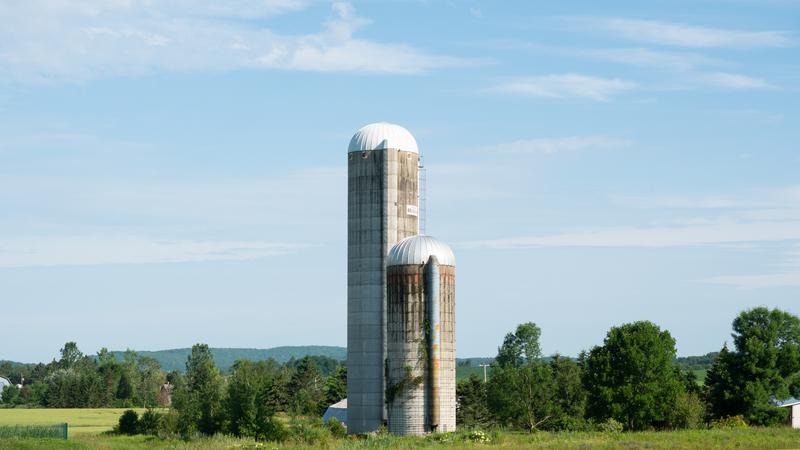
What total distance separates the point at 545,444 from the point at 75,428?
57.5m

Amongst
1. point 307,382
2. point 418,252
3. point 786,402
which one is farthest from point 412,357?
point 307,382

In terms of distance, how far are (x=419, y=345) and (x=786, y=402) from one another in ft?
117

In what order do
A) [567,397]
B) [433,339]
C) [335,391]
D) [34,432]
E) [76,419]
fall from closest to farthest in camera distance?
[433,339]
[34,432]
[567,397]
[76,419]
[335,391]

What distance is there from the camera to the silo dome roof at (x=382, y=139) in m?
81.1

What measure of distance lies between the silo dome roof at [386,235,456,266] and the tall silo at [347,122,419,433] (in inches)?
92.7

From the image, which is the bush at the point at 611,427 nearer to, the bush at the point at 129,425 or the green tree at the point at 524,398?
the green tree at the point at 524,398

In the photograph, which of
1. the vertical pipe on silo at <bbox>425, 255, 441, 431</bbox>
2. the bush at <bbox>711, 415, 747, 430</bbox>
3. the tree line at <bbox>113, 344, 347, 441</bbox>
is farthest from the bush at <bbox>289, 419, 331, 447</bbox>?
the bush at <bbox>711, 415, 747, 430</bbox>

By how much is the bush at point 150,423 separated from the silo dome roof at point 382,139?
30.8 meters

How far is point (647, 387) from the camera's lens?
79875 mm

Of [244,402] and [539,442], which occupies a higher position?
[244,402]

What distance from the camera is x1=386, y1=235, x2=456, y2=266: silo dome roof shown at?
76.8m

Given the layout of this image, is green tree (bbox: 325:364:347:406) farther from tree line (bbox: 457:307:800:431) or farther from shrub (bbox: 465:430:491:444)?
shrub (bbox: 465:430:491:444)

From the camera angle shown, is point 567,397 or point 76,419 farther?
point 76,419

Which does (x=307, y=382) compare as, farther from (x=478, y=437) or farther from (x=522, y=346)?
(x=478, y=437)
